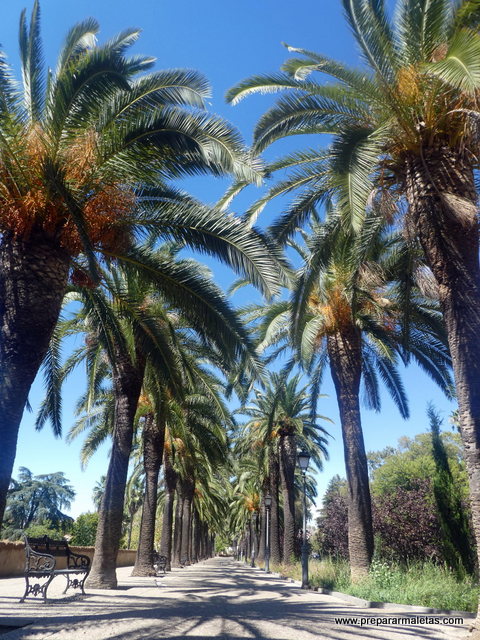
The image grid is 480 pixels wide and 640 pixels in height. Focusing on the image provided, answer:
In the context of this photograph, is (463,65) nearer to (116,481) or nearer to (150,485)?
(116,481)

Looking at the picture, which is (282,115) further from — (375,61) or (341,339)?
(341,339)

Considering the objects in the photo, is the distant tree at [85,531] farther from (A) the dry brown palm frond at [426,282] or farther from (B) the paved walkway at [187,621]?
(A) the dry brown palm frond at [426,282]

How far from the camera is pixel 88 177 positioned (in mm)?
7121

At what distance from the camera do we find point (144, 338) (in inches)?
424

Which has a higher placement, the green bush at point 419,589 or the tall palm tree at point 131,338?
the tall palm tree at point 131,338

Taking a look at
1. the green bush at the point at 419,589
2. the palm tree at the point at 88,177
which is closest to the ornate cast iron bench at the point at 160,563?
the green bush at the point at 419,589

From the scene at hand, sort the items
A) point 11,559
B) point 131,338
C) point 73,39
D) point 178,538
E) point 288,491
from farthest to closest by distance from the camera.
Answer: point 178,538 < point 288,491 < point 11,559 < point 131,338 < point 73,39

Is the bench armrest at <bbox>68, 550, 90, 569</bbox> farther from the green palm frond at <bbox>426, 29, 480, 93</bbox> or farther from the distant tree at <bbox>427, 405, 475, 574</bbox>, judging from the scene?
the green palm frond at <bbox>426, 29, 480, 93</bbox>

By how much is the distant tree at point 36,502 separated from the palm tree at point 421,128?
65434 mm

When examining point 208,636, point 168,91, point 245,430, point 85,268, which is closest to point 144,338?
point 85,268

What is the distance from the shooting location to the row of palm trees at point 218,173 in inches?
254

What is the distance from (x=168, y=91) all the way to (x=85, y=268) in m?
3.04

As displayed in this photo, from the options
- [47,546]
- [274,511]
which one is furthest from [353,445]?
[274,511]

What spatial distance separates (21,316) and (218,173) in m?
4.00
